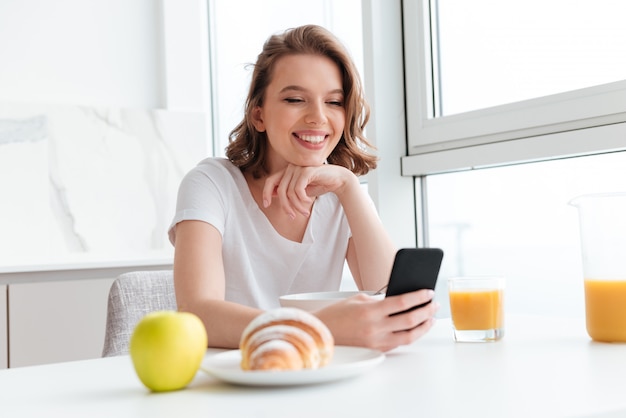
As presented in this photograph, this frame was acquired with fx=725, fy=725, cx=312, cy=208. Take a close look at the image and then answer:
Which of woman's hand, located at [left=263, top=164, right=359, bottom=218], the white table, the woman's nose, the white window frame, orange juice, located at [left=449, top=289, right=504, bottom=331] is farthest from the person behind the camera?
the white window frame

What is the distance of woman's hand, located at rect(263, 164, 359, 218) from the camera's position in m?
1.54

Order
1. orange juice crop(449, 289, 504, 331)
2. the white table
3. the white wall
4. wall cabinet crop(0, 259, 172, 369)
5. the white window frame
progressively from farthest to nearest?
the white wall
wall cabinet crop(0, 259, 172, 369)
the white window frame
orange juice crop(449, 289, 504, 331)
the white table

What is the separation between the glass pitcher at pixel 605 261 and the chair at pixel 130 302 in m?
0.95

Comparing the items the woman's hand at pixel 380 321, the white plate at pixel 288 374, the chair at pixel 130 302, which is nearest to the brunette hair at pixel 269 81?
the chair at pixel 130 302

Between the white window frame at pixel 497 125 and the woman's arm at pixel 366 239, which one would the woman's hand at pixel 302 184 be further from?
the white window frame at pixel 497 125

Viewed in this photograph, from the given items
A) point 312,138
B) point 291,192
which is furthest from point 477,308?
point 312,138

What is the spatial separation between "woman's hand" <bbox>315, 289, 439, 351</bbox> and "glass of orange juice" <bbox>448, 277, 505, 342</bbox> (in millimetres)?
131

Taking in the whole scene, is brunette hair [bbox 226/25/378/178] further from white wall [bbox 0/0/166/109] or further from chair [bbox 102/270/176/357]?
white wall [bbox 0/0/166/109]

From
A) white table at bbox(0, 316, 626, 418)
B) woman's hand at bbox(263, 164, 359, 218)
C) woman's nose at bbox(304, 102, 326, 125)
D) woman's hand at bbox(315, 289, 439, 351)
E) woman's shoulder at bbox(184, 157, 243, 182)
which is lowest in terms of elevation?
white table at bbox(0, 316, 626, 418)

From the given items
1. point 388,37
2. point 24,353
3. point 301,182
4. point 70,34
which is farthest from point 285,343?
point 70,34

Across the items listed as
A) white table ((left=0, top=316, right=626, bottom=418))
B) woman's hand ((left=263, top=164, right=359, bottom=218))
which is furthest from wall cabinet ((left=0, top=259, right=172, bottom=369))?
white table ((left=0, top=316, right=626, bottom=418))

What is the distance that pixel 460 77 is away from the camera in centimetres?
229

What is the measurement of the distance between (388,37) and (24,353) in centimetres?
167

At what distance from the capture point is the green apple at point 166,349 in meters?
0.72
